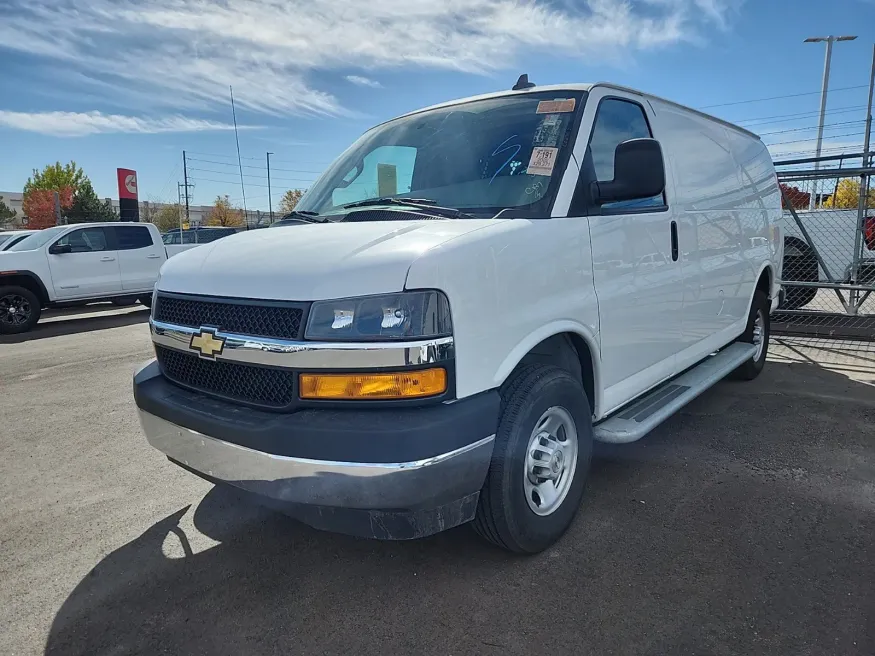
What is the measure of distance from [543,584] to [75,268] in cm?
1172

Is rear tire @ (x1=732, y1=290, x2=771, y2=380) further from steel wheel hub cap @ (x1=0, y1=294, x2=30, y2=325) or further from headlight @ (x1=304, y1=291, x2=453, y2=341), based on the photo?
steel wheel hub cap @ (x1=0, y1=294, x2=30, y2=325)

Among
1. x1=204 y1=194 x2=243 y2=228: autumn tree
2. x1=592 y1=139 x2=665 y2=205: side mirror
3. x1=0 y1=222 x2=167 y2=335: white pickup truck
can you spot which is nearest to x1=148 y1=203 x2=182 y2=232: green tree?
x1=204 y1=194 x2=243 y2=228: autumn tree

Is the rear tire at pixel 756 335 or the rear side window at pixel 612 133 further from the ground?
the rear side window at pixel 612 133

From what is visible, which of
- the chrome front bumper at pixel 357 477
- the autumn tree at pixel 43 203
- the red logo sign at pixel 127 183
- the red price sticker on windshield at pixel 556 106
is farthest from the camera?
the autumn tree at pixel 43 203

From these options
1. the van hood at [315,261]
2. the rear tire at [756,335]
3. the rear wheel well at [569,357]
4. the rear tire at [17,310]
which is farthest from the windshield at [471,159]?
the rear tire at [17,310]

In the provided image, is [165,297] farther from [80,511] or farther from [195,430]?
[80,511]

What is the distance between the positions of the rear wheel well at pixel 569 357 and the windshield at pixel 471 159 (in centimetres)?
61

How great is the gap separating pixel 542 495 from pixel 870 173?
22.5ft

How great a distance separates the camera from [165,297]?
286cm

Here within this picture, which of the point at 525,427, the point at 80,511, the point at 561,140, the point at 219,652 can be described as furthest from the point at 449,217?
the point at 80,511

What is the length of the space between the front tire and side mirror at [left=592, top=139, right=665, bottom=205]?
915mm

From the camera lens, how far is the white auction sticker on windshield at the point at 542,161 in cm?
288

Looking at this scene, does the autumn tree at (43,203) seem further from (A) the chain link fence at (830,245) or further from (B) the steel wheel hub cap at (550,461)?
(B) the steel wheel hub cap at (550,461)

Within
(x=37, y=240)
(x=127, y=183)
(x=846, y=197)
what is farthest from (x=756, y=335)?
(x=127, y=183)
